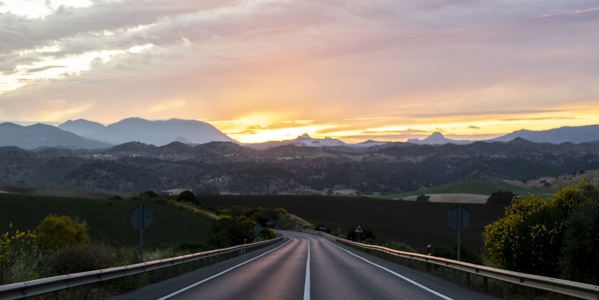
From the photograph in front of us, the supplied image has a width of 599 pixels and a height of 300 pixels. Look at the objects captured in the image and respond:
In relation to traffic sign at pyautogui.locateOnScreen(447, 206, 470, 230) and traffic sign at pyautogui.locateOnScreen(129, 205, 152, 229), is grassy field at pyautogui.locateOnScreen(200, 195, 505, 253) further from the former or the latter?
traffic sign at pyautogui.locateOnScreen(129, 205, 152, 229)

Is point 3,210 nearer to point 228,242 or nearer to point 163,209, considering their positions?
point 228,242

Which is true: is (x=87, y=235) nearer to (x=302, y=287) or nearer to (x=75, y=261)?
(x=75, y=261)

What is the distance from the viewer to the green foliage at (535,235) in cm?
1778

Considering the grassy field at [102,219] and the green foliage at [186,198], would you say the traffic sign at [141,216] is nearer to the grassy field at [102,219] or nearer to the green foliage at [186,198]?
the grassy field at [102,219]

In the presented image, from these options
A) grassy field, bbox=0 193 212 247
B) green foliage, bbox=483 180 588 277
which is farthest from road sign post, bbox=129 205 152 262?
grassy field, bbox=0 193 212 247

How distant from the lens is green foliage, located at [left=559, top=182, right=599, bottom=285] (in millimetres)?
15383

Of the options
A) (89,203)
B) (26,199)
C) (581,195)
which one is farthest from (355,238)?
(581,195)

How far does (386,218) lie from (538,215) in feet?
355

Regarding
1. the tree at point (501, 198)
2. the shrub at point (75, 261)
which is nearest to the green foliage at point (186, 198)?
the tree at point (501, 198)

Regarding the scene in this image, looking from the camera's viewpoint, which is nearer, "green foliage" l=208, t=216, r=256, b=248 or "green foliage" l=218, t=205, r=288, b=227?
"green foliage" l=208, t=216, r=256, b=248

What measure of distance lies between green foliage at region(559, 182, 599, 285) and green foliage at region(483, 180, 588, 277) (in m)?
1.22

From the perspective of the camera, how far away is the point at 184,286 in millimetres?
17641

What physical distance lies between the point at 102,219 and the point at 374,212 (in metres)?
83.9

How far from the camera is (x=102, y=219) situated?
56062 mm
